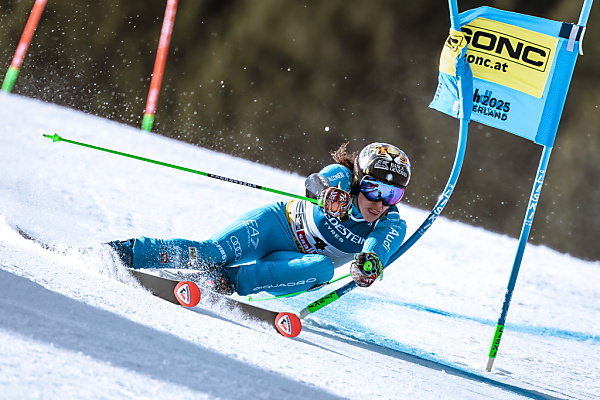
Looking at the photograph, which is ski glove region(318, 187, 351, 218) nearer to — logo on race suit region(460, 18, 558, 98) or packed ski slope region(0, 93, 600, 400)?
packed ski slope region(0, 93, 600, 400)

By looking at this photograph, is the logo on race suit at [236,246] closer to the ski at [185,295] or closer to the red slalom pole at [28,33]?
the ski at [185,295]

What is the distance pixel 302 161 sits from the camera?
24.8 feet

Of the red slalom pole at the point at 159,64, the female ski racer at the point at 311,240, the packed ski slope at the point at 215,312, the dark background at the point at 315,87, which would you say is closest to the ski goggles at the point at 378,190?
the female ski racer at the point at 311,240

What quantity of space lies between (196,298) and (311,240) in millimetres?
716

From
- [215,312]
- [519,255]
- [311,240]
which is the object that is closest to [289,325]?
[215,312]

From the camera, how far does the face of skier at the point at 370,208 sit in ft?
8.96

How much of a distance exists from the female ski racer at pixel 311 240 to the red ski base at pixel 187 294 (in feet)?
0.83

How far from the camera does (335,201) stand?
2547mm

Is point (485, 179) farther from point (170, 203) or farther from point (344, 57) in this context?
point (170, 203)

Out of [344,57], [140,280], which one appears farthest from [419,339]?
[344,57]

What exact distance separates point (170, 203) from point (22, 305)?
3.70 meters

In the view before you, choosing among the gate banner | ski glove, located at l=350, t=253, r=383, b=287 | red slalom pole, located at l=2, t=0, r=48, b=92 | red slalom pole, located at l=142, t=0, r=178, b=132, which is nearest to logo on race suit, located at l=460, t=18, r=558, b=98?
the gate banner

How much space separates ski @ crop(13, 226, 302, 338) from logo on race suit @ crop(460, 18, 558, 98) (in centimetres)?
147

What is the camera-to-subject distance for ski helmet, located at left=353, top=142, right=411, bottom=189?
2686 millimetres
